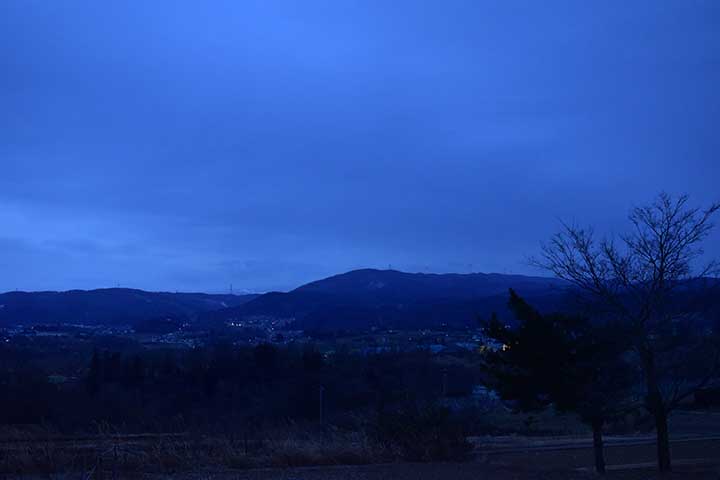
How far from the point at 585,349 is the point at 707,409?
3562 centimetres

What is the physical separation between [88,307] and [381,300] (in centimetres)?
5209

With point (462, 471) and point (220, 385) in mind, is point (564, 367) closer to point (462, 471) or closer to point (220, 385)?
point (462, 471)

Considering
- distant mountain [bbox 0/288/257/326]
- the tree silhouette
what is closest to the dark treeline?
the tree silhouette

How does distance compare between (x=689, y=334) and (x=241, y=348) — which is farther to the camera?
(x=241, y=348)

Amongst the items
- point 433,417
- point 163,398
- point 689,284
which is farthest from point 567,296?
point 163,398

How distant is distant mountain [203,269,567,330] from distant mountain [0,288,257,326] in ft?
34.3

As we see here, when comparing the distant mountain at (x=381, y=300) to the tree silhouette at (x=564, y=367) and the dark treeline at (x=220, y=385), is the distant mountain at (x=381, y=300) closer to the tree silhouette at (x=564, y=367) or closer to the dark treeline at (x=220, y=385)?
the dark treeline at (x=220, y=385)

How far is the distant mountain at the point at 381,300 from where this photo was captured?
119 metres

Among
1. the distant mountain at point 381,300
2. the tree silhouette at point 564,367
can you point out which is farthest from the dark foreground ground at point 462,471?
the distant mountain at point 381,300

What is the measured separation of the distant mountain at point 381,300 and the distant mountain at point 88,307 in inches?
412

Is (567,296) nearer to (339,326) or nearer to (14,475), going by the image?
(14,475)

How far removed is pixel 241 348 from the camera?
74.2m

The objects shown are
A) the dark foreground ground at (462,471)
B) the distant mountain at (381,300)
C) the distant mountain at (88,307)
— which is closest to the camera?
the dark foreground ground at (462,471)

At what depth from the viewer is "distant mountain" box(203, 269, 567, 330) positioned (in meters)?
119
